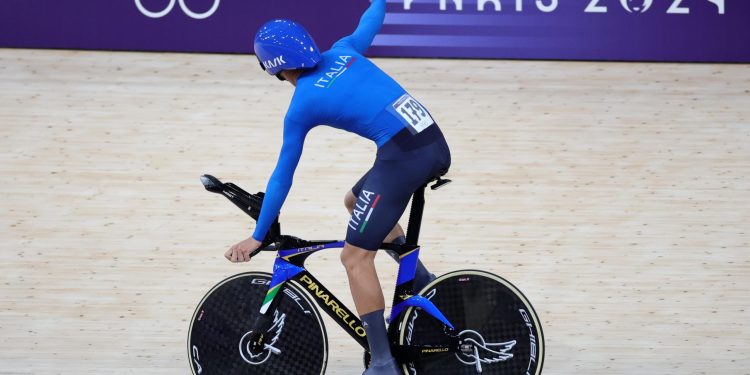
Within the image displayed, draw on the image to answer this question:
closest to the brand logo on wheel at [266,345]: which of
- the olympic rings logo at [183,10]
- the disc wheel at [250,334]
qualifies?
the disc wheel at [250,334]

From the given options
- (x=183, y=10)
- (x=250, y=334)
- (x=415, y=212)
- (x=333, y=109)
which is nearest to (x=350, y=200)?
(x=415, y=212)

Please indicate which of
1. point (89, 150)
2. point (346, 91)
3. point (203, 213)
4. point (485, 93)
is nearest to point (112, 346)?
point (203, 213)

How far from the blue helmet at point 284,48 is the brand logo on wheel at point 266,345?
0.86 metres

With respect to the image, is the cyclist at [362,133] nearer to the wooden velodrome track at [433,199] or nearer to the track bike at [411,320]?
the track bike at [411,320]

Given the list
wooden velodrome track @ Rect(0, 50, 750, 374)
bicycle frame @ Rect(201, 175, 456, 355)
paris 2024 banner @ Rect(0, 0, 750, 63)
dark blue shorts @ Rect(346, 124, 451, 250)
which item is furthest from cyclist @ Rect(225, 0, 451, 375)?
paris 2024 banner @ Rect(0, 0, 750, 63)

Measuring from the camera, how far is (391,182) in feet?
11.6

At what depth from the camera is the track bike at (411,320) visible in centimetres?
368

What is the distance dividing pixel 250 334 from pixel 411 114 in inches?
37.2

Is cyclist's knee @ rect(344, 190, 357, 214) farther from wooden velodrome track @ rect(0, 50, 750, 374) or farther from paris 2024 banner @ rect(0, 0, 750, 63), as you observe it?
paris 2024 banner @ rect(0, 0, 750, 63)

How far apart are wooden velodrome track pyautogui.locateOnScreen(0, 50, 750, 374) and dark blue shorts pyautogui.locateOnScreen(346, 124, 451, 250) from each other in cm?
96

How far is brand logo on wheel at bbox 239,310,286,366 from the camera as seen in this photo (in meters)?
3.78

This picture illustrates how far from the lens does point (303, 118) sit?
3490 mm

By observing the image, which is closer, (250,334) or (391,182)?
(391,182)

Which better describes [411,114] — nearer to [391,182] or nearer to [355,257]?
[391,182]
